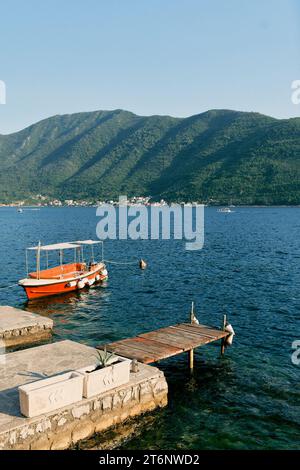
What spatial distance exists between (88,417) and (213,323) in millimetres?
17478

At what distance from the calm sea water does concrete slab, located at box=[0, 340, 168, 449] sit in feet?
4.06

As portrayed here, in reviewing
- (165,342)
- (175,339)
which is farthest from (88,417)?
(175,339)

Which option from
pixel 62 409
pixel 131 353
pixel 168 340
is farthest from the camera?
pixel 168 340

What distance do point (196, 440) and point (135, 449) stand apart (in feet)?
8.65

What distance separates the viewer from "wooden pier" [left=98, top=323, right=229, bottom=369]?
21734mm

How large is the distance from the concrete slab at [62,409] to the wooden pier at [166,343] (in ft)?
4.79

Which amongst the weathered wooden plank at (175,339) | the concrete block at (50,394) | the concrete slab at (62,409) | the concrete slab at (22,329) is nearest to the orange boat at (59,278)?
the concrete slab at (22,329)

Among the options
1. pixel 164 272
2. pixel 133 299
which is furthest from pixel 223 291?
pixel 164 272

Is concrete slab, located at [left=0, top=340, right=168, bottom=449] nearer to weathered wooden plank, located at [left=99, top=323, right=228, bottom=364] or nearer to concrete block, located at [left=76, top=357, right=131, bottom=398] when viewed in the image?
concrete block, located at [left=76, top=357, right=131, bottom=398]

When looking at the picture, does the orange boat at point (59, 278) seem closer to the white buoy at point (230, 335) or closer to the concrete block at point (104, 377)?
the white buoy at point (230, 335)

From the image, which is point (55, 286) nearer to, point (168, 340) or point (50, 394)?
point (168, 340)

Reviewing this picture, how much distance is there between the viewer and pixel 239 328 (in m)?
31.2

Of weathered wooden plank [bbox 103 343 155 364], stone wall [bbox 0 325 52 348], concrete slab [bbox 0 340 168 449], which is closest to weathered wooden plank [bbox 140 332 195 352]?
weathered wooden plank [bbox 103 343 155 364]

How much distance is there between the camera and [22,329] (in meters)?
27.5
